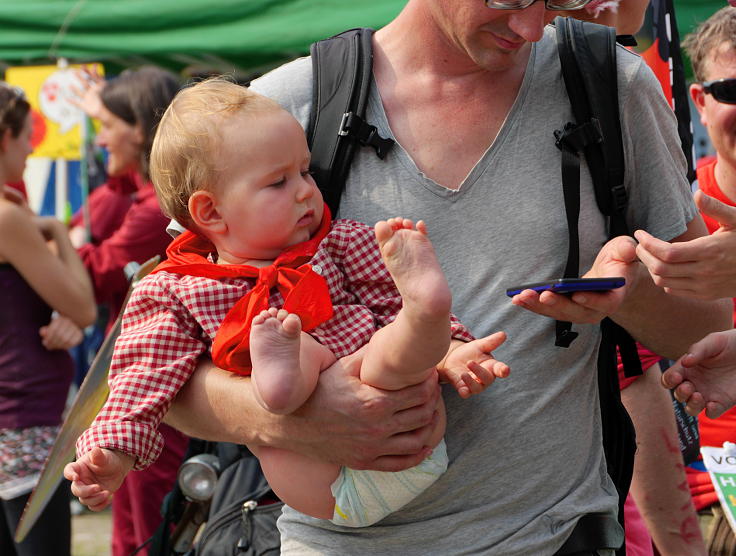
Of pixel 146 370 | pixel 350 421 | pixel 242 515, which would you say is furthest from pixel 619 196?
pixel 242 515

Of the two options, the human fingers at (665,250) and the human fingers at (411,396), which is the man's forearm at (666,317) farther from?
the human fingers at (411,396)

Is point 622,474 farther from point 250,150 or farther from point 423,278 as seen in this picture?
point 250,150

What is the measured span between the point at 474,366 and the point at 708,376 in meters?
0.73

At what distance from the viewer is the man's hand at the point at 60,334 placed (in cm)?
448

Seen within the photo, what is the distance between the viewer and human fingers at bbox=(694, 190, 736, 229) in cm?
181

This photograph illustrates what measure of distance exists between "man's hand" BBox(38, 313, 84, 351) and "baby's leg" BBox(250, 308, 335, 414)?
2.81 metres

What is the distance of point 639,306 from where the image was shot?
2189mm

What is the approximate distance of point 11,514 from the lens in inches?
169

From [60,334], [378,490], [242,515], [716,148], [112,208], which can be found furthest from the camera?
[112,208]

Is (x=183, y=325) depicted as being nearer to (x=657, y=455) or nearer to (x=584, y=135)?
(x=584, y=135)

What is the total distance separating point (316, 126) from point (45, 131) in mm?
5497

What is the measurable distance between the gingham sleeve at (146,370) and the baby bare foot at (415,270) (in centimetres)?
52

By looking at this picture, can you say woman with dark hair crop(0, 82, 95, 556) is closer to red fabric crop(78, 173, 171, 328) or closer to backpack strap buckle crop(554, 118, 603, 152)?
red fabric crop(78, 173, 171, 328)

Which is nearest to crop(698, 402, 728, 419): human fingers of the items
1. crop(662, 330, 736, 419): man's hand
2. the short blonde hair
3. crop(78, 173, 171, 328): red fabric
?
crop(662, 330, 736, 419): man's hand
